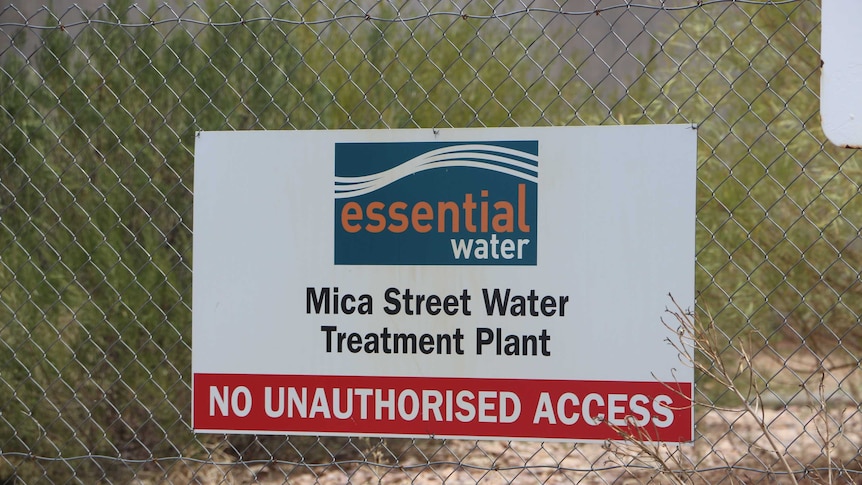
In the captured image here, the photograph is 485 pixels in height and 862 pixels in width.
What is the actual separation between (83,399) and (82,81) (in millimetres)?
1390

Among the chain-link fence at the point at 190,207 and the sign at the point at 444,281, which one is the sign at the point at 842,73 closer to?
the sign at the point at 444,281

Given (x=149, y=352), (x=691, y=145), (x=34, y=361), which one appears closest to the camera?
(x=691, y=145)

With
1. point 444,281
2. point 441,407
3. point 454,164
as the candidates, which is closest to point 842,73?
point 454,164

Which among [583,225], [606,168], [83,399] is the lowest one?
[83,399]

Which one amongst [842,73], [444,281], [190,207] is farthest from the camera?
[190,207]

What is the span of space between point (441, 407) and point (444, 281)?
369 mm

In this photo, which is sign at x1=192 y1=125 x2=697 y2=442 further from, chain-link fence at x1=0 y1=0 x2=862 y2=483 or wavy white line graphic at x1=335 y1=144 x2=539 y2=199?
chain-link fence at x1=0 y1=0 x2=862 y2=483

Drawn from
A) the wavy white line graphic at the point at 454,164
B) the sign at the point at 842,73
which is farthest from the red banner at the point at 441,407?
the sign at the point at 842,73

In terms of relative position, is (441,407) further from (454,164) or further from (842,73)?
(842,73)

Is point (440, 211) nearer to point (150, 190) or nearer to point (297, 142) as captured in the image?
point (297, 142)

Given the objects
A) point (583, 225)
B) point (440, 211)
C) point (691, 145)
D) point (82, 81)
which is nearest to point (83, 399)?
point (82, 81)

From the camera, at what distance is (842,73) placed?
243 centimetres

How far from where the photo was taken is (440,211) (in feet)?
9.00

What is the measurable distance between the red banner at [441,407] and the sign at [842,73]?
80cm
